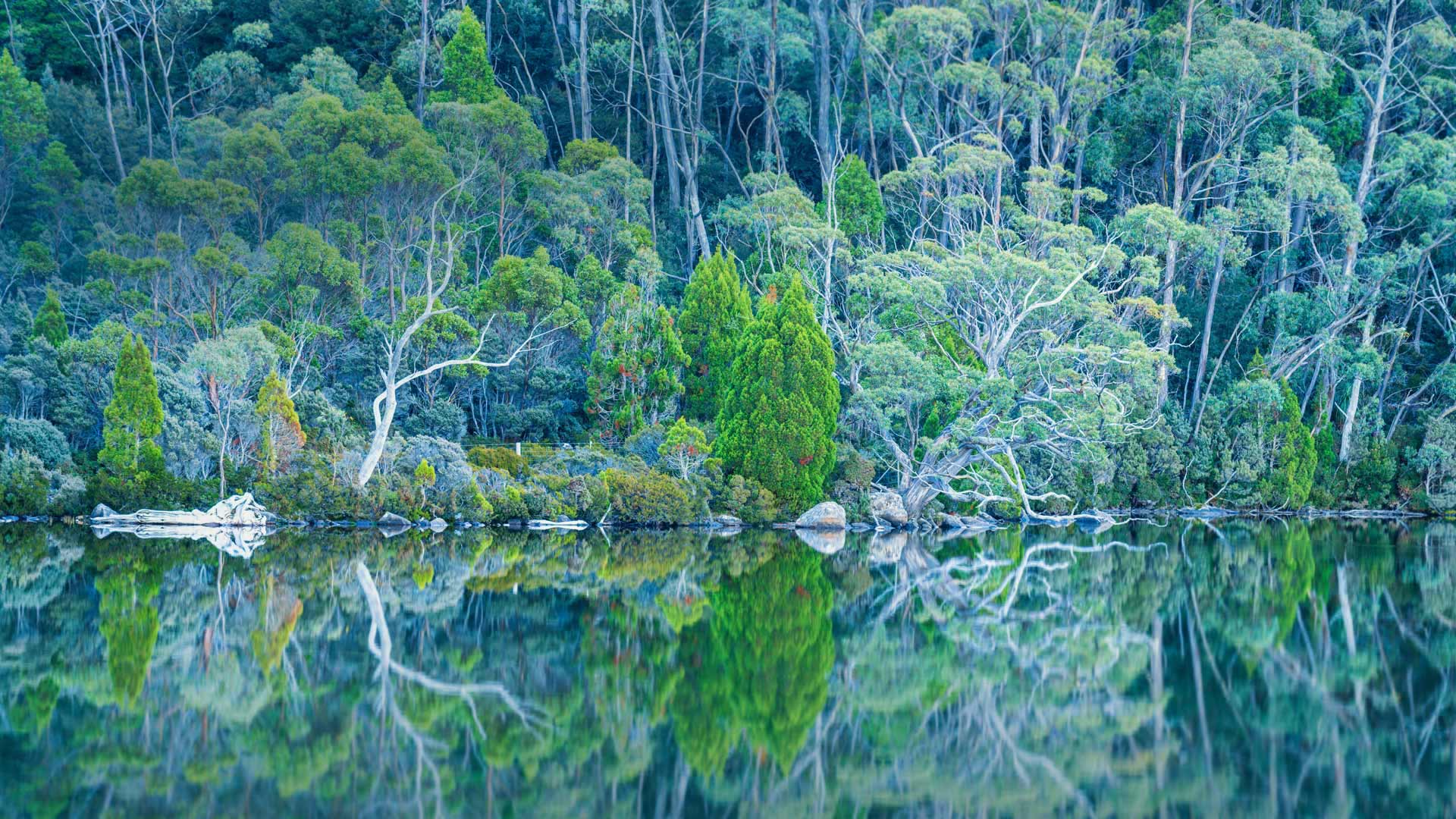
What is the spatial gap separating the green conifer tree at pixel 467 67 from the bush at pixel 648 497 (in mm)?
14703

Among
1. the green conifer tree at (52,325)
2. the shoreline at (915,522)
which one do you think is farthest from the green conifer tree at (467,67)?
the shoreline at (915,522)

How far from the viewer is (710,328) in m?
31.0

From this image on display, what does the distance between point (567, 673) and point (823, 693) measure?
1.87 meters

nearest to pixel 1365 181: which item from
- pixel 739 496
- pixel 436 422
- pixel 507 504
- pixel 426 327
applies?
pixel 739 496

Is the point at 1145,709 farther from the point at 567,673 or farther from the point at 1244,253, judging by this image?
the point at 1244,253

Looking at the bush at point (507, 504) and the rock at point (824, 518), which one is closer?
the bush at point (507, 504)

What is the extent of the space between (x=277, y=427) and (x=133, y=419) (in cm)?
239

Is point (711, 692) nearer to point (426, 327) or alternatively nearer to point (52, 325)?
point (426, 327)

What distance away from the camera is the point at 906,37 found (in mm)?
34656

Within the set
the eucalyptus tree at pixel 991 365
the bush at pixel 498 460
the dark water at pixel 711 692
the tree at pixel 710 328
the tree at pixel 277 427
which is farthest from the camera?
the tree at pixel 710 328

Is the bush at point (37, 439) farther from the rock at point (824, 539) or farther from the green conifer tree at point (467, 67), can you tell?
the green conifer tree at point (467, 67)

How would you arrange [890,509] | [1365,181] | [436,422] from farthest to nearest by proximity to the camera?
[1365,181] < [436,422] < [890,509]

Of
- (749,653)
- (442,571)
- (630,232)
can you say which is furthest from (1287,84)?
(749,653)

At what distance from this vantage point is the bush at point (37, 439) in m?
25.1
